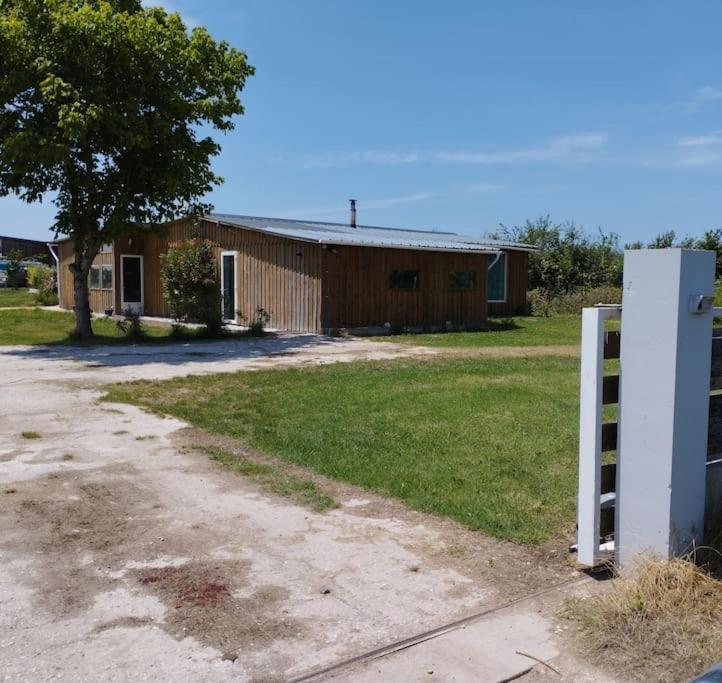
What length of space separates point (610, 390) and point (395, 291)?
1725cm

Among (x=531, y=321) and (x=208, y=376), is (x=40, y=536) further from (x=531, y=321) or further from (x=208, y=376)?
(x=531, y=321)

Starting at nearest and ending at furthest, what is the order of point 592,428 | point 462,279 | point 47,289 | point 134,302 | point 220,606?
point 220,606, point 592,428, point 462,279, point 134,302, point 47,289

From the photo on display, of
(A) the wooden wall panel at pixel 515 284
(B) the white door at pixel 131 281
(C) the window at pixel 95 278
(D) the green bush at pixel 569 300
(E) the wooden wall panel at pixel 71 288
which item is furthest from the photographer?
(D) the green bush at pixel 569 300

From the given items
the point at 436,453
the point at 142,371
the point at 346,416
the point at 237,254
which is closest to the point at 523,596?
the point at 436,453

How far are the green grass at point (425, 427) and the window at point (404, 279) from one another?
896 centimetres

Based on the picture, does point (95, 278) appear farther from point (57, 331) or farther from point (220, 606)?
point (220, 606)

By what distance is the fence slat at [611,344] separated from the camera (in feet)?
11.8

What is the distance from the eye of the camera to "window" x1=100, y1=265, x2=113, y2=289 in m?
25.7

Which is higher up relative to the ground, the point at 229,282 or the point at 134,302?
the point at 229,282

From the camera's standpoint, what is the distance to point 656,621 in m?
3.04

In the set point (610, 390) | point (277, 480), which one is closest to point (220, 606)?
point (277, 480)

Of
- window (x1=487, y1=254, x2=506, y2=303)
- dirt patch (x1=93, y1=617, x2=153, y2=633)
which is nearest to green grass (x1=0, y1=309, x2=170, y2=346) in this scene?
window (x1=487, y1=254, x2=506, y2=303)

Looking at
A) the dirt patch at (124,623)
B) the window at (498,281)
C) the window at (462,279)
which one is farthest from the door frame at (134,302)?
the dirt patch at (124,623)

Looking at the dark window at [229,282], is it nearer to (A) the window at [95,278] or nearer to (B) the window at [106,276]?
(B) the window at [106,276]
